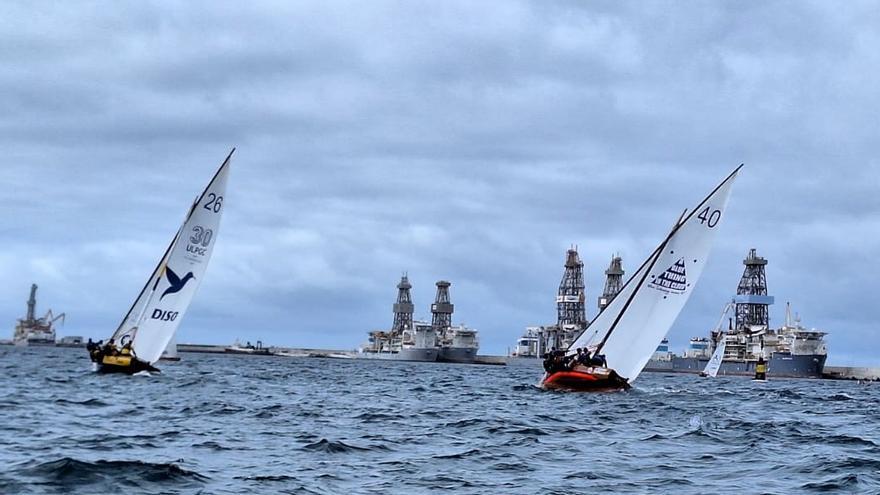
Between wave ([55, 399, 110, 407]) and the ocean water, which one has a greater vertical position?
wave ([55, 399, 110, 407])

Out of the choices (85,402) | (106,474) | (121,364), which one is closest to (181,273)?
(121,364)

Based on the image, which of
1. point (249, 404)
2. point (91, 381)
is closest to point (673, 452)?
point (249, 404)

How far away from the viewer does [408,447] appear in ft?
78.9

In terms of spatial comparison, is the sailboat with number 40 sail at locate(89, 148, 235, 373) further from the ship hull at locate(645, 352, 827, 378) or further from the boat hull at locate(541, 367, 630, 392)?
the ship hull at locate(645, 352, 827, 378)

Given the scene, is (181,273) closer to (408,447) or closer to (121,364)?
(121,364)

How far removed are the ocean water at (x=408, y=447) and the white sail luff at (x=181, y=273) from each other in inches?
609

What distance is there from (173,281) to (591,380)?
77.6 feet

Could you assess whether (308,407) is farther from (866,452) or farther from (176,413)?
(866,452)

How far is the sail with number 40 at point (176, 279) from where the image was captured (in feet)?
184

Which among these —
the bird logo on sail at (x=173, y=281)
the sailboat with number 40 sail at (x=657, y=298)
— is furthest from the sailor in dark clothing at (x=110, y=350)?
the sailboat with number 40 sail at (x=657, y=298)

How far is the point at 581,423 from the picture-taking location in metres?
32.3

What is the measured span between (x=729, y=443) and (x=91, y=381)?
113ft

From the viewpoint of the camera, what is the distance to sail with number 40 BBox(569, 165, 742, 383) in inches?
2055

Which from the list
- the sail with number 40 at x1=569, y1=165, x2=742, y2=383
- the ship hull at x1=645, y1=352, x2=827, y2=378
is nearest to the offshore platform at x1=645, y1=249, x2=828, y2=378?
the ship hull at x1=645, y1=352, x2=827, y2=378
